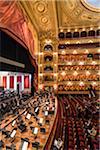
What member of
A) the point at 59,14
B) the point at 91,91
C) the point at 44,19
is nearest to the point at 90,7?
the point at 59,14

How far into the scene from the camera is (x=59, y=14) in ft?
67.5

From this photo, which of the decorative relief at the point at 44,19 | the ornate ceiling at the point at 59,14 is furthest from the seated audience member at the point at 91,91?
the decorative relief at the point at 44,19

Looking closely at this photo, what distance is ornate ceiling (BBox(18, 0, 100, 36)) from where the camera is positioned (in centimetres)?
1745

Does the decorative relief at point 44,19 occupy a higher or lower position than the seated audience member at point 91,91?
higher

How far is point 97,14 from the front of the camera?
2141 centimetres

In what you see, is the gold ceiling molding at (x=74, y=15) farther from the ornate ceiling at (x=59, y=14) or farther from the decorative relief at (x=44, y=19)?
the decorative relief at (x=44, y=19)

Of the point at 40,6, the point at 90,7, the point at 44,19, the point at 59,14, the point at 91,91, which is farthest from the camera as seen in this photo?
the point at 91,91

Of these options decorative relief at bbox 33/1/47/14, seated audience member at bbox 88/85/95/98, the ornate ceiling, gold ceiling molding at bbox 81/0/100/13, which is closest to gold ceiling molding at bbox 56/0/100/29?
the ornate ceiling

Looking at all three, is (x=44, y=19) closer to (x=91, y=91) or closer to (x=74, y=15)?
(x=74, y=15)

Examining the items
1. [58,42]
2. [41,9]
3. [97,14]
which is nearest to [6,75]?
[58,42]

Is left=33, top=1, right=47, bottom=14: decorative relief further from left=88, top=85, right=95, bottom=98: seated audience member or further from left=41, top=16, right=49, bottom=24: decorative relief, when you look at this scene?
left=88, top=85, right=95, bottom=98: seated audience member

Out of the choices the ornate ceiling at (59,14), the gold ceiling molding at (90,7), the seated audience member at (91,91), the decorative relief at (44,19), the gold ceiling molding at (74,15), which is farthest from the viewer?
the seated audience member at (91,91)

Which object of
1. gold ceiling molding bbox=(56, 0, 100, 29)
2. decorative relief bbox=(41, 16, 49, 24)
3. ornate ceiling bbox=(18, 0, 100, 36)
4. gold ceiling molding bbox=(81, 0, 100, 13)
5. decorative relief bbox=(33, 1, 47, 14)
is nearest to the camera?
decorative relief bbox=(33, 1, 47, 14)

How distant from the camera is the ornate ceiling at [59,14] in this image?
1745 centimetres
